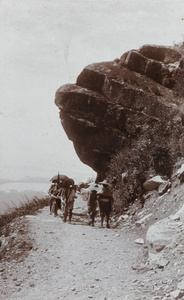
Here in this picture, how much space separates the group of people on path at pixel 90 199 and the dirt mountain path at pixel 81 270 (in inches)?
55.7

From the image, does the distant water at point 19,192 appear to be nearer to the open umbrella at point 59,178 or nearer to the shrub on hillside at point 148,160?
the open umbrella at point 59,178

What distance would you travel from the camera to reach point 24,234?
9.27 m

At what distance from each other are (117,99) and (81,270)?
12092 mm

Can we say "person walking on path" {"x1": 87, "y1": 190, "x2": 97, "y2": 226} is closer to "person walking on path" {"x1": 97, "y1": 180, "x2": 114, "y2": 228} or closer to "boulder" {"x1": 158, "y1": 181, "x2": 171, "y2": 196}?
"person walking on path" {"x1": 97, "y1": 180, "x2": 114, "y2": 228}

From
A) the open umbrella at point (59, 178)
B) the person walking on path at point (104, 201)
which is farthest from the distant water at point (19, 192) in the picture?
the person walking on path at point (104, 201)

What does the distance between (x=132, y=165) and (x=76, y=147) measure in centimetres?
746

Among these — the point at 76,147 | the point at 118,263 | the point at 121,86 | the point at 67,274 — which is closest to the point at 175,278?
the point at 118,263

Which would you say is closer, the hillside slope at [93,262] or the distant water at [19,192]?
the hillside slope at [93,262]

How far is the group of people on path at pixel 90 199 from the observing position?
1078 centimetres

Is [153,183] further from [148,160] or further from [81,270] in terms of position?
[81,270]

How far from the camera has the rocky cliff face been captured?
16.0 metres

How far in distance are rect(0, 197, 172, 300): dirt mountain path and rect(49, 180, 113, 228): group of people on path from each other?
142 centimetres

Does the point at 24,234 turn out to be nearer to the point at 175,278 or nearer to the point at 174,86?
the point at 175,278

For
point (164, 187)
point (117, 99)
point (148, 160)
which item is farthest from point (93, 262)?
point (117, 99)
